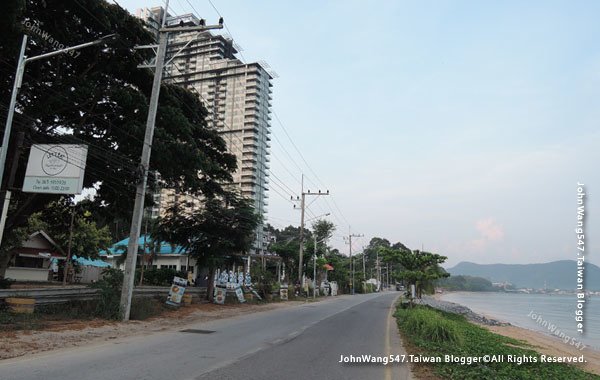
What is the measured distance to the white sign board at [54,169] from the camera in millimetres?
16469

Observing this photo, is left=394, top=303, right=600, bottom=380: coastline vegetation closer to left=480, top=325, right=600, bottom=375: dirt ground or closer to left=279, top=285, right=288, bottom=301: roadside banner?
left=480, top=325, right=600, bottom=375: dirt ground

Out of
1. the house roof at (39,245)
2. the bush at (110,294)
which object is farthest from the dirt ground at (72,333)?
the house roof at (39,245)

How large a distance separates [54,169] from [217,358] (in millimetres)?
10698

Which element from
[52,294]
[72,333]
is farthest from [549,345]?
[52,294]

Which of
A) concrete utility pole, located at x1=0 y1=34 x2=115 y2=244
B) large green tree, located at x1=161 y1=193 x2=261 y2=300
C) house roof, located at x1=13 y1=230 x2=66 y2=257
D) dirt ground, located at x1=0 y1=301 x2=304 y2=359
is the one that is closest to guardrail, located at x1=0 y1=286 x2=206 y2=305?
dirt ground, located at x1=0 y1=301 x2=304 y2=359

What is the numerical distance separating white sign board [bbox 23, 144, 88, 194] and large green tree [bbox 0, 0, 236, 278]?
7.87 feet

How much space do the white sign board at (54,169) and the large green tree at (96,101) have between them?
240 cm

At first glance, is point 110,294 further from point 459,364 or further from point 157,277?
point 157,277

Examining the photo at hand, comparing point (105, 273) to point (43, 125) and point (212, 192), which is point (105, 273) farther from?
point (212, 192)

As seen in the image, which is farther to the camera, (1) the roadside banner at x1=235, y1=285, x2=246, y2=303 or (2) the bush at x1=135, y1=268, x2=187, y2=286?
(2) the bush at x1=135, y1=268, x2=187, y2=286

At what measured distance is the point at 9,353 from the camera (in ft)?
31.6

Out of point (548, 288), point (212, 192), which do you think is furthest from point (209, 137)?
point (548, 288)

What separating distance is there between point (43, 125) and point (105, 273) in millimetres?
7605

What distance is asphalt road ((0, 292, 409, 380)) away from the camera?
812 cm
